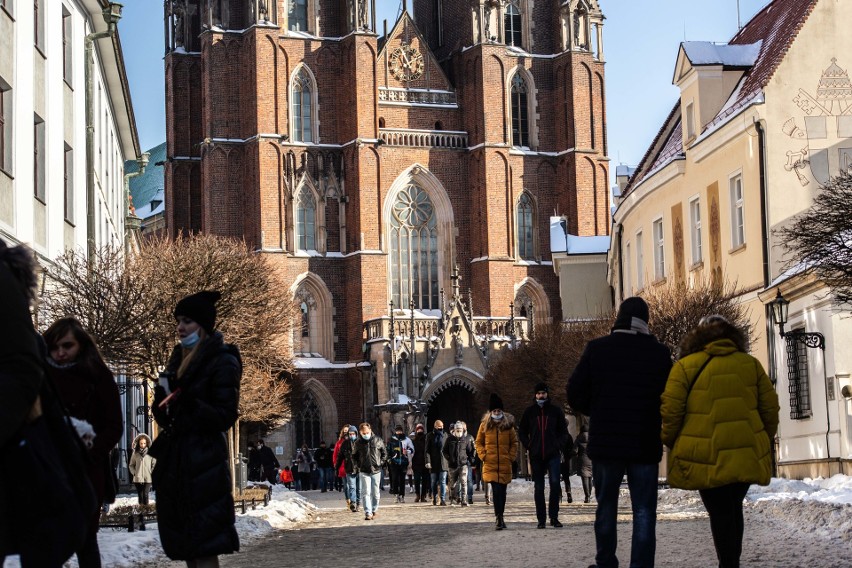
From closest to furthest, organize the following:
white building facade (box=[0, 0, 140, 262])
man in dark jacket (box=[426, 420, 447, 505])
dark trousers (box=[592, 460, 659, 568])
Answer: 1. dark trousers (box=[592, 460, 659, 568])
2. white building facade (box=[0, 0, 140, 262])
3. man in dark jacket (box=[426, 420, 447, 505])

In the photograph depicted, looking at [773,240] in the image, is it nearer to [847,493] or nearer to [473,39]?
[847,493]

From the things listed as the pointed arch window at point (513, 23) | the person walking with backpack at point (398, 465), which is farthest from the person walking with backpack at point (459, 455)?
the pointed arch window at point (513, 23)

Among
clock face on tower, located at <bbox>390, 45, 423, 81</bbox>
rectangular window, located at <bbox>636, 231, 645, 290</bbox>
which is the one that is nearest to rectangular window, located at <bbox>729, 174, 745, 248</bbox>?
rectangular window, located at <bbox>636, 231, 645, 290</bbox>

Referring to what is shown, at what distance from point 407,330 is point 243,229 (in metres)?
7.78

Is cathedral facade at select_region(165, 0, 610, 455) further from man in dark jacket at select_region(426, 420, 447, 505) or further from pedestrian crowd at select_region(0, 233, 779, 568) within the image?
pedestrian crowd at select_region(0, 233, 779, 568)

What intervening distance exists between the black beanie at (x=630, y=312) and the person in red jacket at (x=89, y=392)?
10.2 ft

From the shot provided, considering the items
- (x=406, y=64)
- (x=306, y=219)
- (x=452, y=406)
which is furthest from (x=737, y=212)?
(x=406, y=64)

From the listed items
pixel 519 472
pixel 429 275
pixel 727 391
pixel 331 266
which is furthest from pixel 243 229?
pixel 727 391

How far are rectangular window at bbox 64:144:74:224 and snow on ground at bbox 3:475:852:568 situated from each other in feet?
16.3

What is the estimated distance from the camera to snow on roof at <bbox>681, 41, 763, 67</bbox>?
31.7 m

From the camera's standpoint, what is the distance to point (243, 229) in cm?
6341

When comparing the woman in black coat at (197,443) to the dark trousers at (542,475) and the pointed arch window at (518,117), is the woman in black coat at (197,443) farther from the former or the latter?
the pointed arch window at (518,117)

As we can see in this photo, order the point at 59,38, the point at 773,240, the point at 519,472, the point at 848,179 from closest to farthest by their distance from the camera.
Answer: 1. the point at 848,179
2. the point at 59,38
3. the point at 773,240
4. the point at 519,472

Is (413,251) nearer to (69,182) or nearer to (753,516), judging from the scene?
(69,182)
